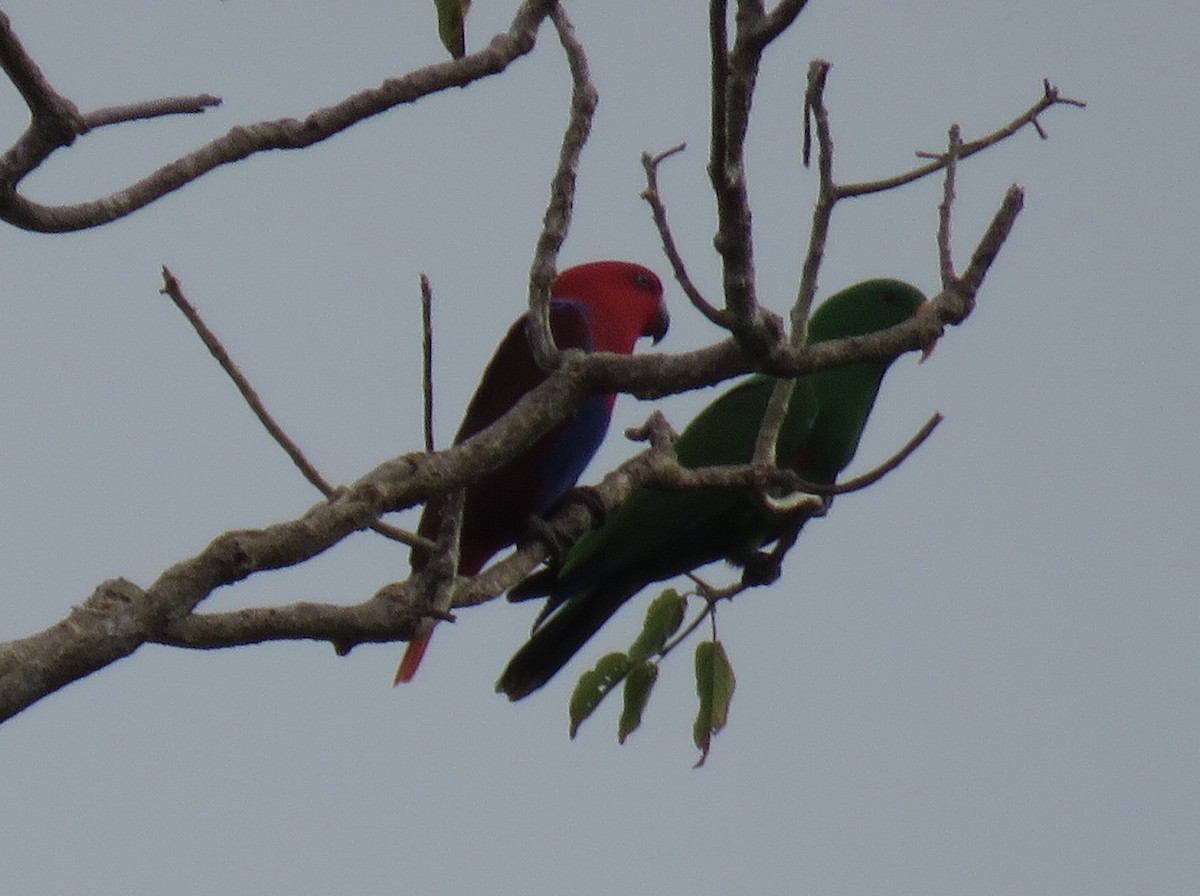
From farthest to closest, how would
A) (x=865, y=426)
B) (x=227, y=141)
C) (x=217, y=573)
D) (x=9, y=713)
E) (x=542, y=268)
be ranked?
(x=865, y=426)
(x=542, y=268)
(x=227, y=141)
(x=217, y=573)
(x=9, y=713)

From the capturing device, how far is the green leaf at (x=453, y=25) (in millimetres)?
2381

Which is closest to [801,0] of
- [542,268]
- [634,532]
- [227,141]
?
[542,268]

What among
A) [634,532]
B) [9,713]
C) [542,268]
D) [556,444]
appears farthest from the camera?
[634,532]

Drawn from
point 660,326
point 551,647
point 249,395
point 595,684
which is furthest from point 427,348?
point 660,326

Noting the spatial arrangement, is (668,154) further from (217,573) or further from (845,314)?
(845,314)

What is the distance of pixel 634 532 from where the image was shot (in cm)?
425

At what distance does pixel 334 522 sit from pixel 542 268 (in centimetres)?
52

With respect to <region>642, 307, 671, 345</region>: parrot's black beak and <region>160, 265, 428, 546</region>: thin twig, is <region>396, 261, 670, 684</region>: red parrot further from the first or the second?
<region>160, 265, 428, 546</region>: thin twig

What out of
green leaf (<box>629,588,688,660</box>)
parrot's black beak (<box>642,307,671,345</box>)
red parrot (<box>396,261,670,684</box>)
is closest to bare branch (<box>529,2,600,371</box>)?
green leaf (<box>629,588,688,660</box>)

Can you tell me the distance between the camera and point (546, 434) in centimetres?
360

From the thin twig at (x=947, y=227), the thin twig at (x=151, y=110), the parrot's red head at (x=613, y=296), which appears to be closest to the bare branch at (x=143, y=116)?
the thin twig at (x=151, y=110)

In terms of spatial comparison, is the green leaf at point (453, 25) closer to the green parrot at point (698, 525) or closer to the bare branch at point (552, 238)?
the bare branch at point (552, 238)

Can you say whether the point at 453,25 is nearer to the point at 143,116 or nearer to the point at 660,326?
the point at 143,116

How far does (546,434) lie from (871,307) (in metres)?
1.71
